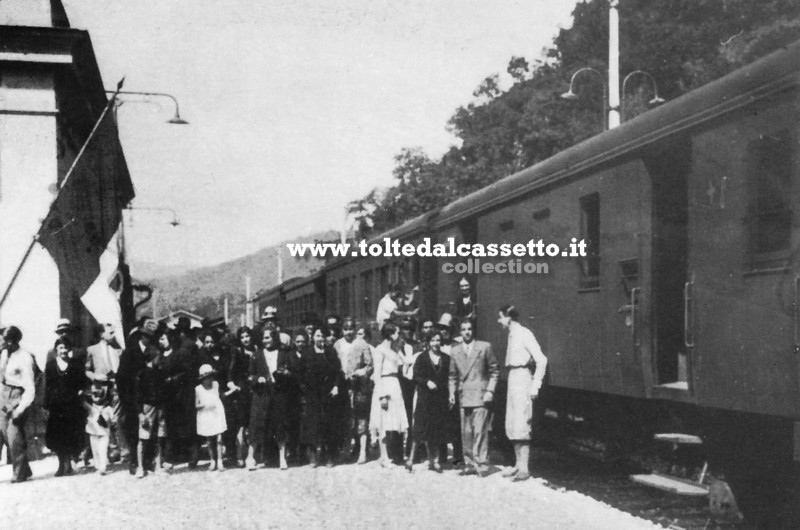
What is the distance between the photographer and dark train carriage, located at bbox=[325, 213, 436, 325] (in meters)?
17.1

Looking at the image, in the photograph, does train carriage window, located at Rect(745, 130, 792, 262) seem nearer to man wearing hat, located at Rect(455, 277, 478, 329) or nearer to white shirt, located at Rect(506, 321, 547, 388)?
white shirt, located at Rect(506, 321, 547, 388)

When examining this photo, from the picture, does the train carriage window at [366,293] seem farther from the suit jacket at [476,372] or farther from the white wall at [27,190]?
the suit jacket at [476,372]

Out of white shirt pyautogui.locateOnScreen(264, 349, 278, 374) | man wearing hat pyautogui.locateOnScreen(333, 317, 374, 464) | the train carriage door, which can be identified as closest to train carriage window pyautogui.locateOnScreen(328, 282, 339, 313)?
man wearing hat pyautogui.locateOnScreen(333, 317, 374, 464)

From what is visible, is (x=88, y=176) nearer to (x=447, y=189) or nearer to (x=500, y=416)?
(x=500, y=416)

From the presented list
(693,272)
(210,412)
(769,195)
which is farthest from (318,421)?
(769,195)

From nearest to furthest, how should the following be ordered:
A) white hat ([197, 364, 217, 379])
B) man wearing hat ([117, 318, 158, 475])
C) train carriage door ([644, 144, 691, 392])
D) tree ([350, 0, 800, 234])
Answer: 1. train carriage door ([644, 144, 691, 392])
2. man wearing hat ([117, 318, 158, 475])
3. white hat ([197, 364, 217, 379])
4. tree ([350, 0, 800, 234])

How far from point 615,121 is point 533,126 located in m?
21.2

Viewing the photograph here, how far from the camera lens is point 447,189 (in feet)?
137

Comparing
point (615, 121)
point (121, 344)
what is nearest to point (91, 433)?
point (121, 344)

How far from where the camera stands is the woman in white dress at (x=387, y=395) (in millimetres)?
12867

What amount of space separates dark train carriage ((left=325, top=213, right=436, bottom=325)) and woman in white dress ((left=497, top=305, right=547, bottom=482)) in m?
5.76

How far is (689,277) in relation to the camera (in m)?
8.57

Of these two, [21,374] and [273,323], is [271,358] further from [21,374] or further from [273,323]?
[21,374]

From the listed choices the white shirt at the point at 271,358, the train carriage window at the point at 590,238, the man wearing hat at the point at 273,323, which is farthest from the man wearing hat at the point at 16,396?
the train carriage window at the point at 590,238
